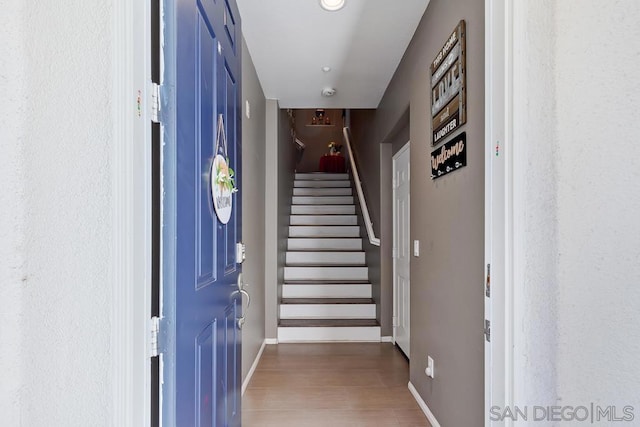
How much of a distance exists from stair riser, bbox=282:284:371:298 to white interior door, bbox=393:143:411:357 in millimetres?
677

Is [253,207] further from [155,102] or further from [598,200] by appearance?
[598,200]

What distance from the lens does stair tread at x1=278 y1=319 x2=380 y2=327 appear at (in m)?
3.83

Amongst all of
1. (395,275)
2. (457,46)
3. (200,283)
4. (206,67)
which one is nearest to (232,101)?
(206,67)

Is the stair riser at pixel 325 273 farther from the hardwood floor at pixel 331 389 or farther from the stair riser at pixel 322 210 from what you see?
the stair riser at pixel 322 210

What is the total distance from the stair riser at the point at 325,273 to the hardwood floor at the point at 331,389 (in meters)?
1.01

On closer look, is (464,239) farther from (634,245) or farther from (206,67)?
(206,67)

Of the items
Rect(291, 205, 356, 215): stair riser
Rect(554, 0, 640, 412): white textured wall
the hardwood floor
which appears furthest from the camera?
Rect(291, 205, 356, 215): stair riser

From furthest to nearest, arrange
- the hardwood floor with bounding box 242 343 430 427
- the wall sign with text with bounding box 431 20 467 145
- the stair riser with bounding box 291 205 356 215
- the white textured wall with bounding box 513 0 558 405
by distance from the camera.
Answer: the stair riser with bounding box 291 205 356 215
the hardwood floor with bounding box 242 343 430 427
the wall sign with text with bounding box 431 20 467 145
the white textured wall with bounding box 513 0 558 405

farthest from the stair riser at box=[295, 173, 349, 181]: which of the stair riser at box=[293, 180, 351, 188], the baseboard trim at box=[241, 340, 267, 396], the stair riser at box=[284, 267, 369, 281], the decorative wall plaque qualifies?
the decorative wall plaque
